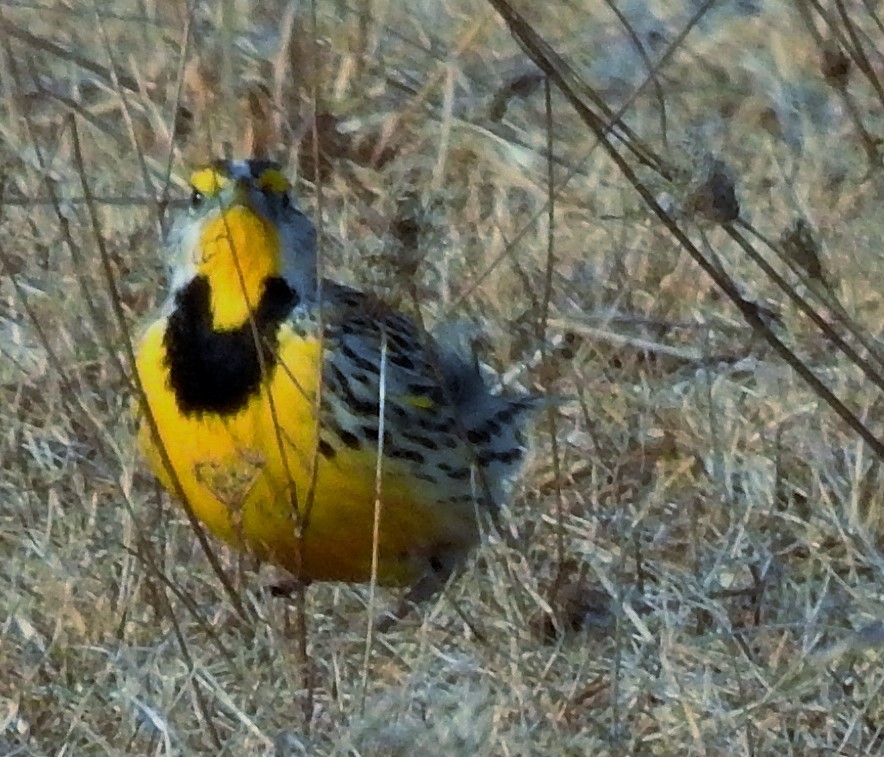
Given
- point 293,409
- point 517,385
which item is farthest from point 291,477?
point 517,385

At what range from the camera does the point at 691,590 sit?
84.3 inches

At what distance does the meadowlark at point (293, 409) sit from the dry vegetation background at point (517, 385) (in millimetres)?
66

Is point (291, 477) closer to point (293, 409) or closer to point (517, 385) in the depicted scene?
point (293, 409)

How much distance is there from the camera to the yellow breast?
2.03 meters

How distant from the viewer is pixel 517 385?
2814 mm

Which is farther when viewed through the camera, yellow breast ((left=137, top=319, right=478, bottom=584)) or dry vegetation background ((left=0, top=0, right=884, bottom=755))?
yellow breast ((left=137, top=319, right=478, bottom=584))

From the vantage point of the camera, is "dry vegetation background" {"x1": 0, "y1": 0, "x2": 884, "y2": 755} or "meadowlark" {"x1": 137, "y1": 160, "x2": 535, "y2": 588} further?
"meadowlark" {"x1": 137, "y1": 160, "x2": 535, "y2": 588}

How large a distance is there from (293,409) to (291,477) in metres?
0.12

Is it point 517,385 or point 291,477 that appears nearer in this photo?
point 291,477

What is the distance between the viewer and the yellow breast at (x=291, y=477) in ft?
6.64

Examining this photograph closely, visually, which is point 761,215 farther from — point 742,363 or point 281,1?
point 281,1

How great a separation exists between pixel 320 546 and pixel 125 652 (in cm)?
29

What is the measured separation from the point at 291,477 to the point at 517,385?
2.97 ft

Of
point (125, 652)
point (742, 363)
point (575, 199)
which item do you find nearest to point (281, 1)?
point (575, 199)
